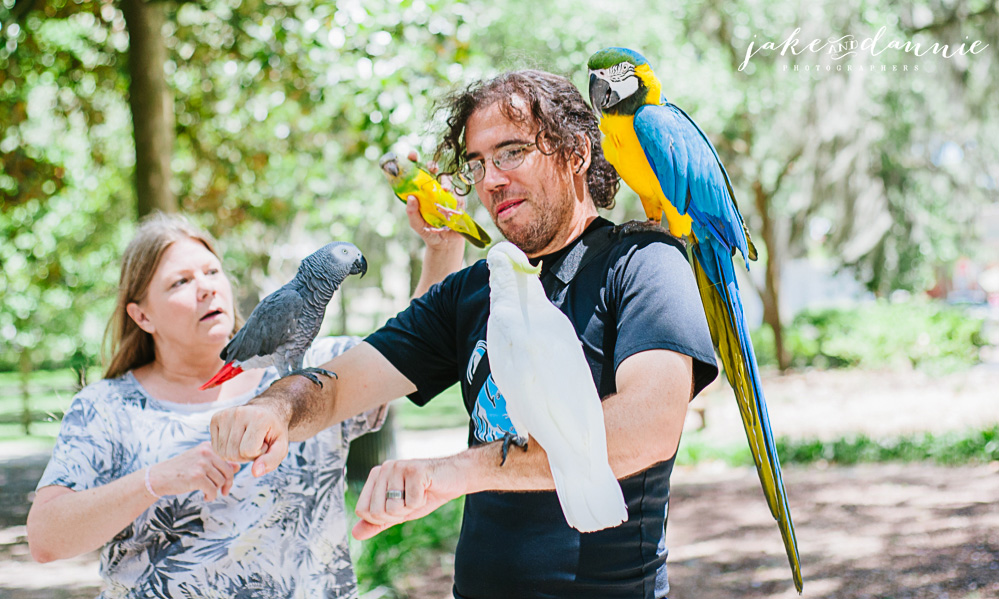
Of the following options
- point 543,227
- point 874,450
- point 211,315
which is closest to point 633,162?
point 543,227

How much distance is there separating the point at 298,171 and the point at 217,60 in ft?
20.0

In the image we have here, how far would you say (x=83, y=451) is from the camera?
195 centimetres

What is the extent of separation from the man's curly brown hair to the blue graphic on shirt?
51 cm

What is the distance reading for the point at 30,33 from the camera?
5543 millimetres

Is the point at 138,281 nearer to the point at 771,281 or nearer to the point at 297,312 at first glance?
the point at 297,312

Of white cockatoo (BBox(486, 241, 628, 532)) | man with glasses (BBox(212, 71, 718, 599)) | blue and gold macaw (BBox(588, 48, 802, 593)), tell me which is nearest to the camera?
white cockatoo (BBox(486, 241, 628, 532))

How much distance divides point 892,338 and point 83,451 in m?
12.4

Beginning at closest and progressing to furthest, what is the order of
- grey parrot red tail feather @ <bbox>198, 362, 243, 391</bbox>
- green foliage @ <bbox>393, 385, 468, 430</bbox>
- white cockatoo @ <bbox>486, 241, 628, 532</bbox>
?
1. white cockatoo @ <bbox>486, 241, 628, 532</bbox>
2. grey parrot red tail feather @ <bbox>198, 362, 243, 391</bbox>
3. green foliage @ <bbox>393, 385, 468, 430</bbox>

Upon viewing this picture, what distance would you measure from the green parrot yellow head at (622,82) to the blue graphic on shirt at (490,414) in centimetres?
61

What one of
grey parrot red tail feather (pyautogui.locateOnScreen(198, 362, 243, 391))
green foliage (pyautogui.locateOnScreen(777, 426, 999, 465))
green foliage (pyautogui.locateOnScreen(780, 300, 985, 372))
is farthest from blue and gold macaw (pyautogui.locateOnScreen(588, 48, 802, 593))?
green foliage (pyautogui.locateOnScreen(780, 300, 985, 372))

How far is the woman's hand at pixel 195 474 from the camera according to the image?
166cm

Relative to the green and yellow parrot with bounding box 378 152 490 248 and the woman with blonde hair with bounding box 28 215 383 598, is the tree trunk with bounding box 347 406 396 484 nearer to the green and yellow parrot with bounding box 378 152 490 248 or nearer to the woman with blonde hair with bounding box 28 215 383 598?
the woman with blonde hair with bounding box 28 215 383 598

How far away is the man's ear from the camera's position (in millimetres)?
2160

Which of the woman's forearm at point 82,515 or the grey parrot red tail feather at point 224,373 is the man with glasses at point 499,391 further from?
the woman's forearm at point 82,515
